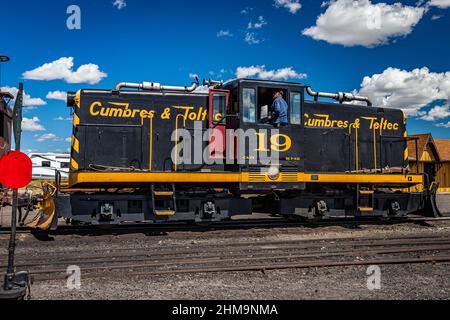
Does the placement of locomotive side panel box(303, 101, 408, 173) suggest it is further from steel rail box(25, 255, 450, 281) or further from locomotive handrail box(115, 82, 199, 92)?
steel rail box(25, 255, 450, 281)

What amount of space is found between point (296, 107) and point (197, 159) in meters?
2.93

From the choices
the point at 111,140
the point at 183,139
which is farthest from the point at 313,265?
the point at 111,140

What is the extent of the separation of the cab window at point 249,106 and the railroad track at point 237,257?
3077 millimetres

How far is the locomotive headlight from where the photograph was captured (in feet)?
34.2

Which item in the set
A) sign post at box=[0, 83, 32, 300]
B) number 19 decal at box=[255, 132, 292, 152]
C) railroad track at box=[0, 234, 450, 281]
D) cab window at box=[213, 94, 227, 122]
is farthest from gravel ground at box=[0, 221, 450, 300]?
cab window at box=[213, 94, 227, 122]

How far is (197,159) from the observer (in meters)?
10.6

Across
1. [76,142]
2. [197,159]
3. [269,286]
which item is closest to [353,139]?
[197,159]

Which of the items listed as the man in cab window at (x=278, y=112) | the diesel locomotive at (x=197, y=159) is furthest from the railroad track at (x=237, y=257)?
the man in cab window at (x=278, y=112)

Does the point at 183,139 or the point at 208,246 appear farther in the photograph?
the point at 183,139

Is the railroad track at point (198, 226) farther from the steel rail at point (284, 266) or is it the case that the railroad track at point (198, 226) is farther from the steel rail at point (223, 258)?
Answer: the steel rail at point (284, 266)

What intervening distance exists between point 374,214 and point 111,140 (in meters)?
7.74

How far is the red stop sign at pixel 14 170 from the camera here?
483 centimetres

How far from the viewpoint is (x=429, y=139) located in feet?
101
